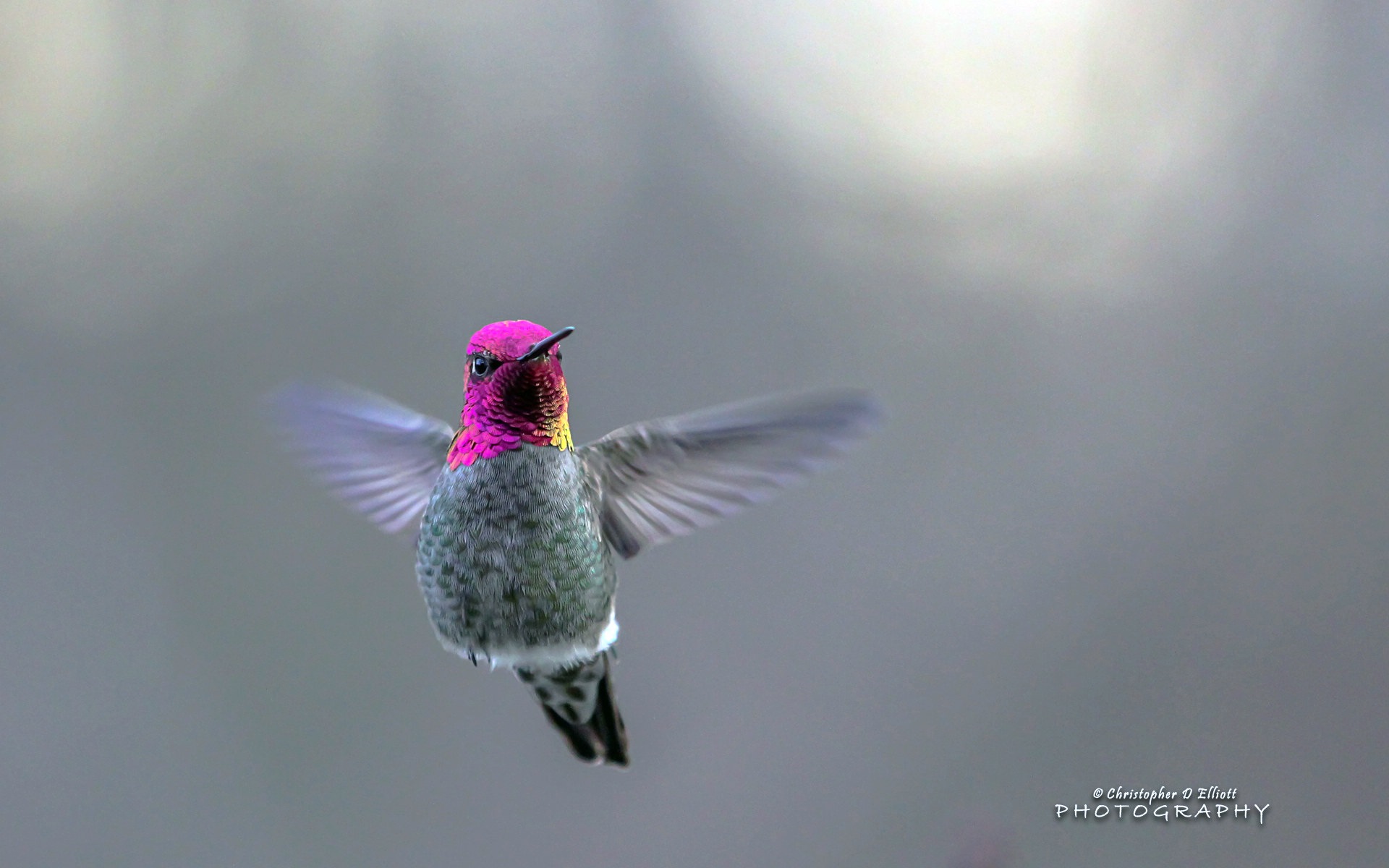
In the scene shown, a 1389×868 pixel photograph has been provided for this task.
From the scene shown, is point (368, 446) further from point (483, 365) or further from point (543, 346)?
point (543, 346)

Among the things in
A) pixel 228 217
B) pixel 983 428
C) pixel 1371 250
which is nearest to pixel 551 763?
pixel 983 428

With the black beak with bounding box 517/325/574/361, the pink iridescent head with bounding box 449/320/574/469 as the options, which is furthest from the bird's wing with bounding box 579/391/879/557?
the black beak with bounding box 517/325/574/361

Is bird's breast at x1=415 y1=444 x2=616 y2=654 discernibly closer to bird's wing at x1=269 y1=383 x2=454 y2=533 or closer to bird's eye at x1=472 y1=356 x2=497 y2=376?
bird's eye at x1=472 y1=356 x2=497 y2=376

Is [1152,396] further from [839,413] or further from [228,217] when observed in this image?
[228,217]

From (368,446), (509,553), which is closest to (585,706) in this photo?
(509,553)

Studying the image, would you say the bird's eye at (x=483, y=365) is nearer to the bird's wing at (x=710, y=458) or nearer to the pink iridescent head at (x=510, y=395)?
the pink iridescent head at (x=510, y=395)
